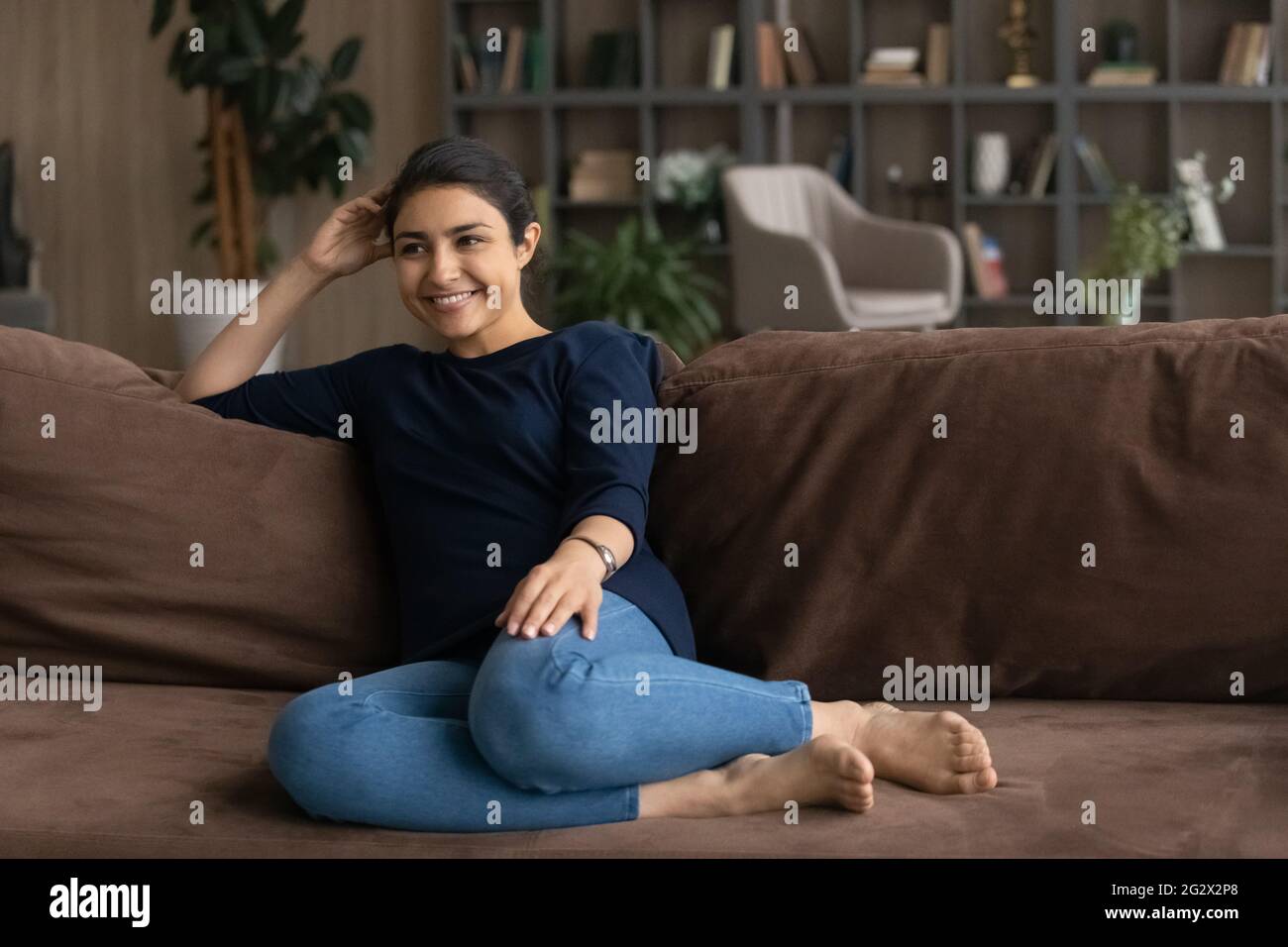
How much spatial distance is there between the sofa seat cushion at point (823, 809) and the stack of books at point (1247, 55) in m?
4.71

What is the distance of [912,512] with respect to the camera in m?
1.69

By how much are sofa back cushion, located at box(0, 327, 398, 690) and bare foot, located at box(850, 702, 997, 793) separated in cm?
62

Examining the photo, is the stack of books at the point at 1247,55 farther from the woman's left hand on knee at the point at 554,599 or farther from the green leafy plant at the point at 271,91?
the woman's left hand on knee at the point at 554,599

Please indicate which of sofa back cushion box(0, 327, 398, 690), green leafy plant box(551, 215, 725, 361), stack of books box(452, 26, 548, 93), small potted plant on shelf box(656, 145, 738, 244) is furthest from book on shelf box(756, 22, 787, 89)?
sofa back cushion box(0, 327, 398, 690)

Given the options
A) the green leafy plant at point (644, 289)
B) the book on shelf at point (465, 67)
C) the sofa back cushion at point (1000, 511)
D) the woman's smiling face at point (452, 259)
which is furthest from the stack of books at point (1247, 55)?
the woman's smiling face at point (452, 259)

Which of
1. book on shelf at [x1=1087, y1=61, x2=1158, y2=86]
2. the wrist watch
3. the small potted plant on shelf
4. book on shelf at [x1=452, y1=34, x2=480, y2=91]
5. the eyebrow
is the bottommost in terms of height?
the wrist watch

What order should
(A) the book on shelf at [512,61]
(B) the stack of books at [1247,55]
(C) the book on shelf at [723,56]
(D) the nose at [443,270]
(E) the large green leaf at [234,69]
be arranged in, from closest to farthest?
(D) the nose at [443,270] → (E) the large green leaf at [234,69] → (B) the stack of books at [1247,55] → (C) the book on shelf at [723,56] → (A) the book on shelf at [512,61]

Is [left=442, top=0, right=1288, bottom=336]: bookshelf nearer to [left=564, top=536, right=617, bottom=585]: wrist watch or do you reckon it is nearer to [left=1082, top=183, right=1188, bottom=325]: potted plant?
[left=1082, top=183, right=1188, bottom=325]: potted plant

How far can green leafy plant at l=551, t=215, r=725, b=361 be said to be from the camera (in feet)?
18.9

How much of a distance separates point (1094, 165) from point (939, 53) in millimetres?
743

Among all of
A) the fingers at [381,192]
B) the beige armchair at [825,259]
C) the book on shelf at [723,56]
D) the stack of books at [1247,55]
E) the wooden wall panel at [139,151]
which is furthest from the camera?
the wooden wall panel at [139,151]

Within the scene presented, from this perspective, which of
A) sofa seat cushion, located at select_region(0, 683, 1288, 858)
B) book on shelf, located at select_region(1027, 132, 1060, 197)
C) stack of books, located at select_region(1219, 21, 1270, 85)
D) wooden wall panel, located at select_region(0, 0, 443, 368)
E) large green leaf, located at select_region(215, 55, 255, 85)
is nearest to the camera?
sofa seat cushion, located at select_region(0, 683, 1288, 858)

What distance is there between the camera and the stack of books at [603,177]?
612 cm
